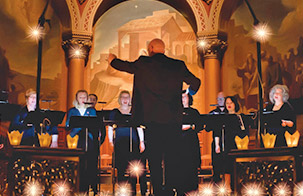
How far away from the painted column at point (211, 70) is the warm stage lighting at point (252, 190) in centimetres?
586

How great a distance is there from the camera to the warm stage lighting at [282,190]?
15.7ft

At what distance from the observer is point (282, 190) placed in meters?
4.82

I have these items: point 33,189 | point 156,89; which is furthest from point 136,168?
point 156,89

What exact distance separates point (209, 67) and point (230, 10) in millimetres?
1683

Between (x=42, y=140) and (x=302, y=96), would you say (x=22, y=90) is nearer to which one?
(x=42, y=140)

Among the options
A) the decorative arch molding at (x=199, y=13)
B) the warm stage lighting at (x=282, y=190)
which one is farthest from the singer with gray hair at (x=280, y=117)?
the decorative arch molding at (x=199, y=13)

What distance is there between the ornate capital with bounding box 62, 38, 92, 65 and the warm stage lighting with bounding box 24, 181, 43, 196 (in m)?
6.19

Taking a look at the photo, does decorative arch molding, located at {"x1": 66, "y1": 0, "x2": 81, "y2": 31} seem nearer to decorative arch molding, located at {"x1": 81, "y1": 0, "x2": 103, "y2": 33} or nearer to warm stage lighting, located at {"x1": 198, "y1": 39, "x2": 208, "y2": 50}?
decorative arch molding, located at {"x1": 81, "y1": 0, "x2": 103, "y2": 33}

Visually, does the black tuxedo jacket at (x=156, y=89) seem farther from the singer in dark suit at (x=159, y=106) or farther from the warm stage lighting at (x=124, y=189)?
the warm stage lighting at (x=124, y=189)

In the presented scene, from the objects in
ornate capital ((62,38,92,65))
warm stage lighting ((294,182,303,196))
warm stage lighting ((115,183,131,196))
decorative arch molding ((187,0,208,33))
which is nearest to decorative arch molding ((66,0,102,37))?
ornate capital ((62,38,92,65))

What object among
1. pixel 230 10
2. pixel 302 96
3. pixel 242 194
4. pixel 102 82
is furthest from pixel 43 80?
pixel 242 194

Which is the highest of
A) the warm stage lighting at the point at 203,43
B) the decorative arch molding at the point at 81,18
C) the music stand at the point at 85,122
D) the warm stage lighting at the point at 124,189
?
the decorative arch molding at the point at 81,18

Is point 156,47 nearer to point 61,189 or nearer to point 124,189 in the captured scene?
point 61,189

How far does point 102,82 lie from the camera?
37.6ft
